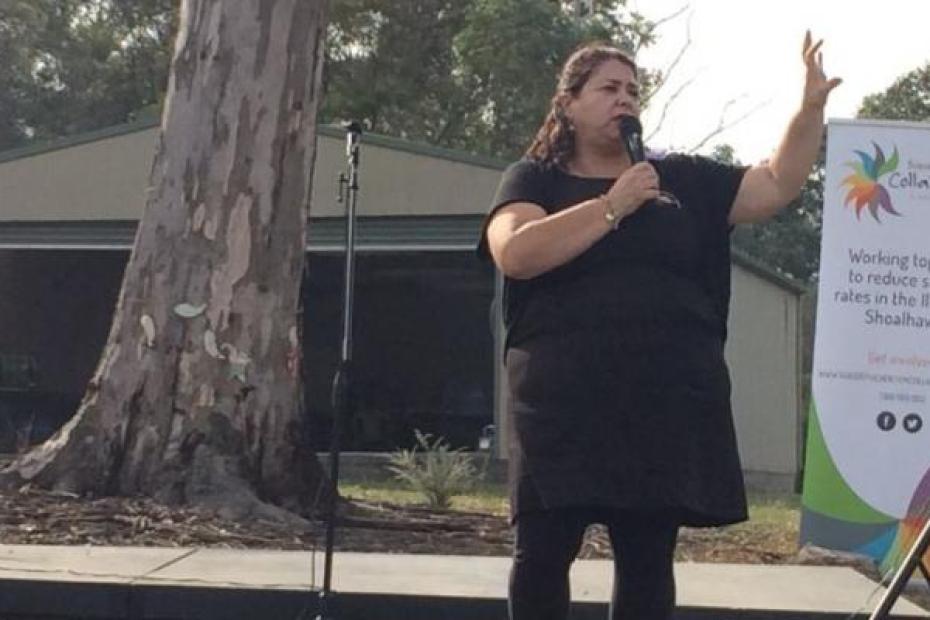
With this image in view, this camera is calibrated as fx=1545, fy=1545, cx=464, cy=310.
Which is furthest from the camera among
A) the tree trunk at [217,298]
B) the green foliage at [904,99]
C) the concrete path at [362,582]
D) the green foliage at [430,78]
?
the green foliage at [904,99]

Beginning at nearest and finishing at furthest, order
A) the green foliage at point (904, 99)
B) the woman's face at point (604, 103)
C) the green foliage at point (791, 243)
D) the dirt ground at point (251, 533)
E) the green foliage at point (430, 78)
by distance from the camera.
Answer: the woman's face at point (604, 103)
the dirt ground at point (251, 533)
the green foliage at point (430, 78)
the green foliage at point (791, 243)
the green foliage at point (904, 99)

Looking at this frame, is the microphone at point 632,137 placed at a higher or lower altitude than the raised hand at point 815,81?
lower

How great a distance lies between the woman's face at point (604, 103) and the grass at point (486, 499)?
5.74 metres

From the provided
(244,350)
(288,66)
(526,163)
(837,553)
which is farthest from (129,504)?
(526,163)

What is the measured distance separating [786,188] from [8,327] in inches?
889

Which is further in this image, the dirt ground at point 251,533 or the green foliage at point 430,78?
the green foliage at point 430,78

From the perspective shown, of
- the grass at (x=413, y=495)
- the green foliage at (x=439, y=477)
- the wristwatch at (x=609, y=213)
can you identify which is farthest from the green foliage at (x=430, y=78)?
the wristwatch at (x=609, y=213)

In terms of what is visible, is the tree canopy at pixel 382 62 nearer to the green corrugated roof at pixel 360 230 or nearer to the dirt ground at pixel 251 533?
the green corrugated roof at pixel 360 230

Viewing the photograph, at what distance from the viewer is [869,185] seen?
719cm

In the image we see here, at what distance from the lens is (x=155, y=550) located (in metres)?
6.45

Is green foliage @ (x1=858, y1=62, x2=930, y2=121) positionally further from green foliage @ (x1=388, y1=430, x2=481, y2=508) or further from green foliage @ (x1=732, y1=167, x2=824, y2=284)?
green foliage @ (x1=388, y1=430, x2=481, y2=508)

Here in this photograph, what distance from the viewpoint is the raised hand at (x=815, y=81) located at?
11.6 feet

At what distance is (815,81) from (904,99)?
177 feet

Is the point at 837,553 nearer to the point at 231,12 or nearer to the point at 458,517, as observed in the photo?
the point at 458,517
